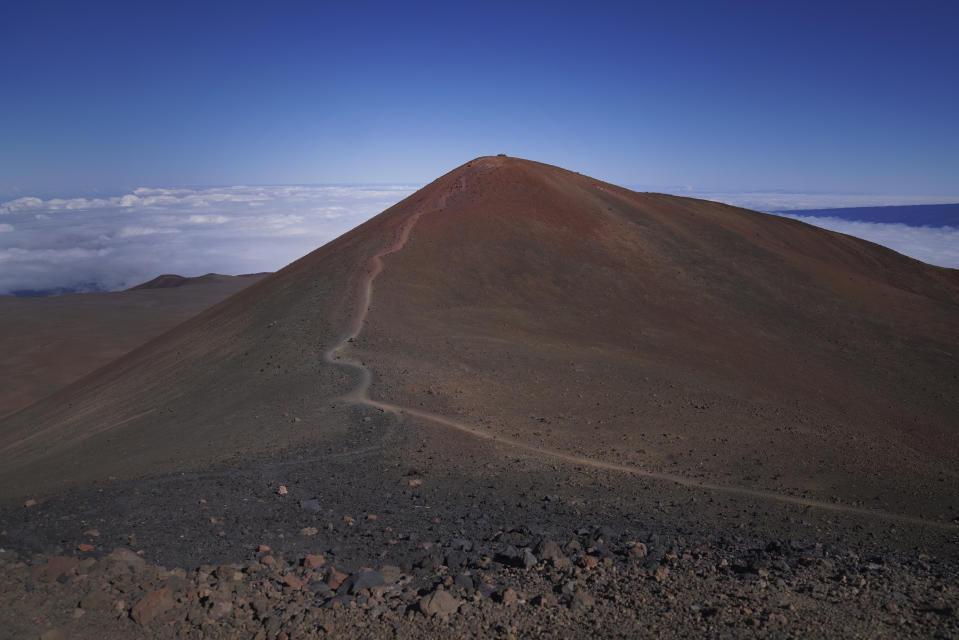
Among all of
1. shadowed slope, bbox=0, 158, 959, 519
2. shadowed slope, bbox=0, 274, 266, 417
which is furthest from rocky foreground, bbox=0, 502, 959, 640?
shadowed slope, bbox=0, 274, 266, 417

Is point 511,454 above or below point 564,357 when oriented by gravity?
below

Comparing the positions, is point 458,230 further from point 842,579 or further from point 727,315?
point 842,579

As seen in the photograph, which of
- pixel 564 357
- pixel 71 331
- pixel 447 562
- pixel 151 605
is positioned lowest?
pixel 71 331

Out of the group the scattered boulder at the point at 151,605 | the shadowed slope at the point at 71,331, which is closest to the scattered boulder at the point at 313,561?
the scattered boulder at the point at 151,605

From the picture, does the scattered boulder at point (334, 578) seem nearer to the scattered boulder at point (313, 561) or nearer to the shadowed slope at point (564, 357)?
the scattered boulder at point (313, 561)

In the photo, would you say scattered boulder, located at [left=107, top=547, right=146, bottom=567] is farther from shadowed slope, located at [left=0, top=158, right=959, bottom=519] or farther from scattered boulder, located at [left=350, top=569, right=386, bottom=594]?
shadowed slope, located at [left=0, top=158, right=959, bottom=519]

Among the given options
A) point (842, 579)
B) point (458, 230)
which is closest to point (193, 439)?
point (842, 579)

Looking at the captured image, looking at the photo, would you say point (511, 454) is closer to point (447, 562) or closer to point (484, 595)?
point (447, 562)

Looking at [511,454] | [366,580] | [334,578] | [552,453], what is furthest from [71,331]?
[366,580]

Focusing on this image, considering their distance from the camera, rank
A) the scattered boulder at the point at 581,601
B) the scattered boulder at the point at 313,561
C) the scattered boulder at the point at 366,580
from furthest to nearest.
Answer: the scattered boulder at the point at 313,561, the scattered boulder at the point at 366,580, the scattered boulder at the point at 581,601

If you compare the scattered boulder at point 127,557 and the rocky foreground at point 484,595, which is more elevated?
the scattered boulder at point 127,557
